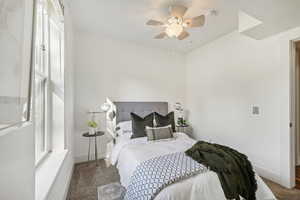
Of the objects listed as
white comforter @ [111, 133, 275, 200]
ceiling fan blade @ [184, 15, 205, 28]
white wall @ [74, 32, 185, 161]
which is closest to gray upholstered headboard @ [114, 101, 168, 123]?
white wall @ [74, 32, 185, 161]

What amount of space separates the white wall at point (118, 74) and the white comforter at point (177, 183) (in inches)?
52.0

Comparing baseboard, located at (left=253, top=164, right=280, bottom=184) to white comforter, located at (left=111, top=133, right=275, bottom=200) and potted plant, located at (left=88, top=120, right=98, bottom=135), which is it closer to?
white comforter, located at (left=111, top=133, right=275, bottom=200)

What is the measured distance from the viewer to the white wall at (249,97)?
7.40 feet

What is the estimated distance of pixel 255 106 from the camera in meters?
2.63

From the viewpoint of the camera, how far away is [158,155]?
182 centimetres

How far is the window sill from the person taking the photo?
121cm

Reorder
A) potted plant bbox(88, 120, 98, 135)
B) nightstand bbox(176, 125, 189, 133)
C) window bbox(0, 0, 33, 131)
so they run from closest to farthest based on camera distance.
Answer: window bbox(0, 0, 33, 131) < potted plant bbox(88, 120, 98, 135) < nightstand bbox(176, 125, 189, 133)

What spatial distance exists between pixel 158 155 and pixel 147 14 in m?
2.31

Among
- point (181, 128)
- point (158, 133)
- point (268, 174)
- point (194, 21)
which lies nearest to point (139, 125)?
point (158, 133)

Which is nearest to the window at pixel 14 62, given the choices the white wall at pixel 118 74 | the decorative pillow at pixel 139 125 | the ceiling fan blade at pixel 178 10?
the ceiling fan blade at pixel 178 10

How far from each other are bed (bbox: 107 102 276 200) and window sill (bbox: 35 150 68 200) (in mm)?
770

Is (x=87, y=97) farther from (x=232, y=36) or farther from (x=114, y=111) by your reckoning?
(x=232, y=36)

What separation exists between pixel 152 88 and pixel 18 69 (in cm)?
327

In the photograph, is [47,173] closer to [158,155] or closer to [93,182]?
[93,182]
